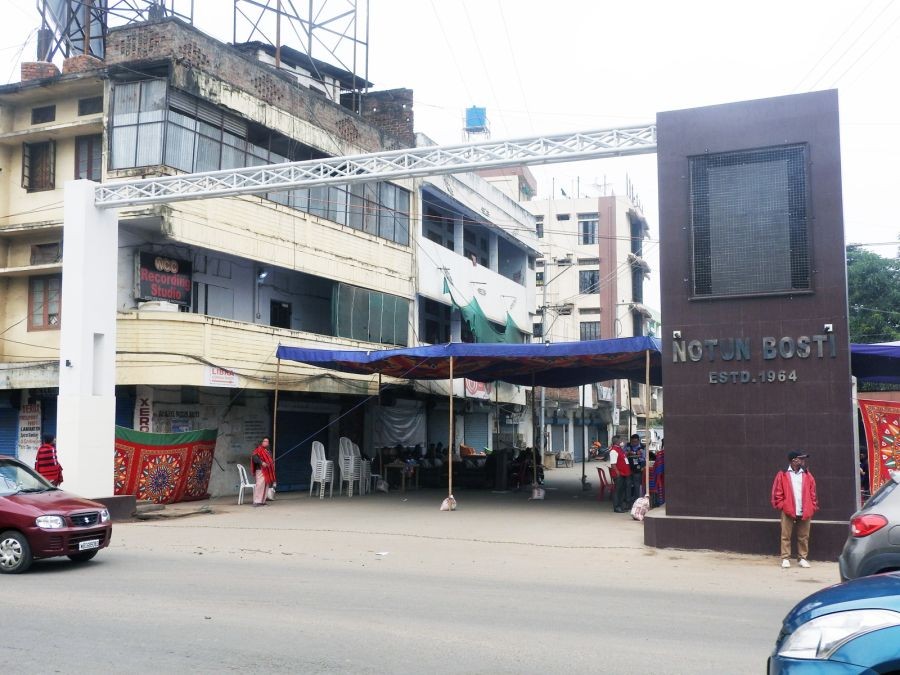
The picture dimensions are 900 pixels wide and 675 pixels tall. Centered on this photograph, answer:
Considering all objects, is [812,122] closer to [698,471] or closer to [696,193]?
[696,193]

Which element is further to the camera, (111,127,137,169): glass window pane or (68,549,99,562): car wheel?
(111,127,137,169): glass window pane

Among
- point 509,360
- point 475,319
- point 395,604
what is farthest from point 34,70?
point 395,604

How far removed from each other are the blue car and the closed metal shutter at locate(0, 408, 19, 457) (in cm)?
2234

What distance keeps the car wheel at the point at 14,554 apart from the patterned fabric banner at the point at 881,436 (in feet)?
45.0

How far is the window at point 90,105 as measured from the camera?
2239 centimetres

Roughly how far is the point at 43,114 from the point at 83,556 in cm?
1595

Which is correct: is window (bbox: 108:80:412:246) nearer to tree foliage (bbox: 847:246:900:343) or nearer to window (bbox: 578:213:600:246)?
tree foliage (bbox: 847:246:900:343)

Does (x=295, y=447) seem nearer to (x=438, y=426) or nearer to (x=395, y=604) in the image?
(x=438, y=426)

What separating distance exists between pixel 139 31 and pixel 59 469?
11.3 m

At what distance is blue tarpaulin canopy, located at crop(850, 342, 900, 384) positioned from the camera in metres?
16.5

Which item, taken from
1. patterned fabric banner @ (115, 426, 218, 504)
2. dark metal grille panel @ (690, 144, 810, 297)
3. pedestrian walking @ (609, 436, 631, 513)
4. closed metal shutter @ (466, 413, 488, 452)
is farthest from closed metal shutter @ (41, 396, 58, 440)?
closed metal shutter @ (466, 413, 488, 452)

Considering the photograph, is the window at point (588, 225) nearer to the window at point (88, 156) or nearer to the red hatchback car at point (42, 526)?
the window at point (88, 156)

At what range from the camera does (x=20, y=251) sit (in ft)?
74.9

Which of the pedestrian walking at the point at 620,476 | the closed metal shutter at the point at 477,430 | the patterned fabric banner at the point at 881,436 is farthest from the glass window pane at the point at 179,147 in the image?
the closed metal shutter at the point at 477,430
